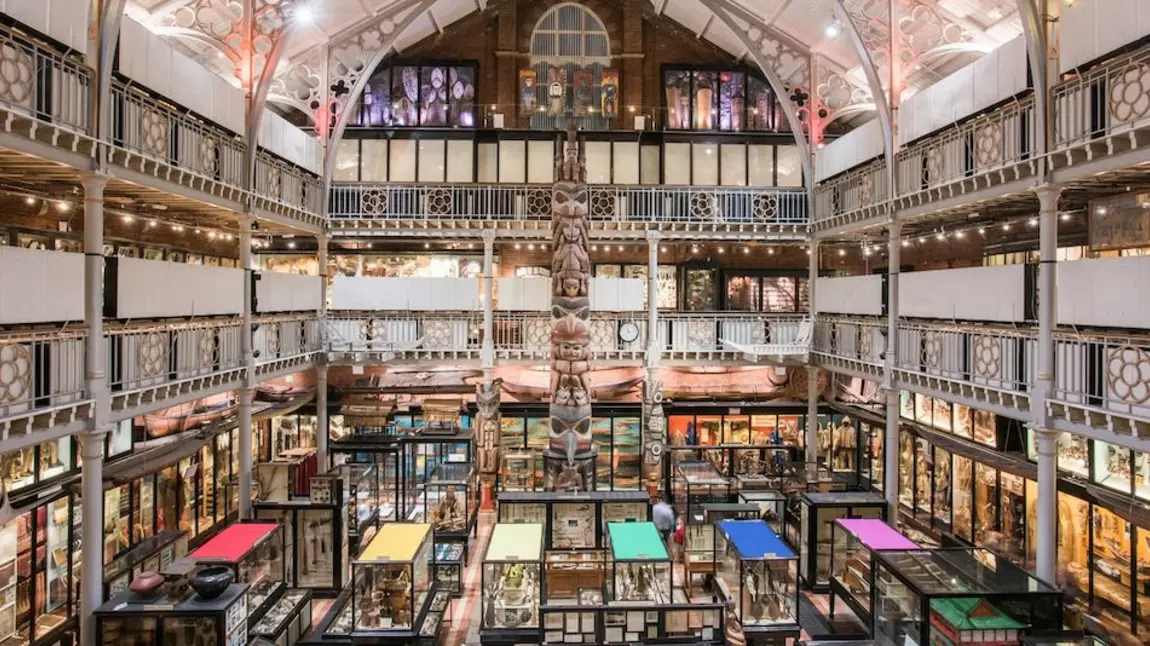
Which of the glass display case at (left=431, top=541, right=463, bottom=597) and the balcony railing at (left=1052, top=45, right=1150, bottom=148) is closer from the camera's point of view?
the balcony railing at (left=1052, top=45, right=1150, bottom=148)

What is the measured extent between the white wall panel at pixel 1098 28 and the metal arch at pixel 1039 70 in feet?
1.02

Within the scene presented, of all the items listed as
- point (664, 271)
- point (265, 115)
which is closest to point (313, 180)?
point (265, 115)

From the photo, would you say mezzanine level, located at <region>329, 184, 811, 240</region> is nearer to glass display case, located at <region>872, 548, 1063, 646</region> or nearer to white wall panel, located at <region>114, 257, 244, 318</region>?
white wall panel, located at <region>114, 257, 244, 318</region>

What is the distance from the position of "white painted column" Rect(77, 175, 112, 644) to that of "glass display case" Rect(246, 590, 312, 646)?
2.44 m

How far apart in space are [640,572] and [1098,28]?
1097 centimetres

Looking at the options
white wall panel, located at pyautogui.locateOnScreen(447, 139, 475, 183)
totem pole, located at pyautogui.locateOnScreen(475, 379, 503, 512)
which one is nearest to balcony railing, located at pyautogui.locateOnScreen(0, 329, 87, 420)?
totem pole, located at pyautogui.locateOnScreen(475, 379, 503, 512)

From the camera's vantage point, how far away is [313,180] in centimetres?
2097

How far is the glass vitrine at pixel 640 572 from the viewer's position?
11.9 m

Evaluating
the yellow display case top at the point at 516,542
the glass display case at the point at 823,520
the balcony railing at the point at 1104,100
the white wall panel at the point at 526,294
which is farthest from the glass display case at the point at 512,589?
the white wall panel at the point at 526,294

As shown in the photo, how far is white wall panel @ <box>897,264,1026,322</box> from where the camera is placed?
43.0ft

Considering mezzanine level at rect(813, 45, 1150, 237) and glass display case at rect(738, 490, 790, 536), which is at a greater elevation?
mezzanine level at rect(813, 45, 1150, 237)

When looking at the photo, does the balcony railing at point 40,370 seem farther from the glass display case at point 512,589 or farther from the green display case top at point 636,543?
the green display case top at point 636,543

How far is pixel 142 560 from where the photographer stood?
510 inches

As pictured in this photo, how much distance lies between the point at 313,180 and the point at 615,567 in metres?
14.5
